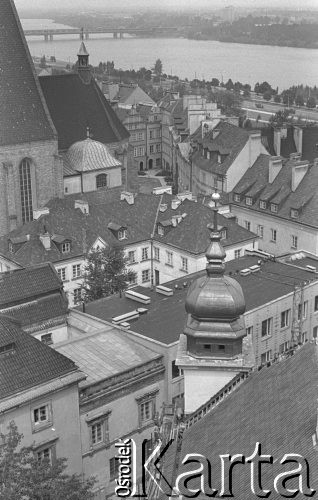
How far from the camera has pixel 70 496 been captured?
56.0ft

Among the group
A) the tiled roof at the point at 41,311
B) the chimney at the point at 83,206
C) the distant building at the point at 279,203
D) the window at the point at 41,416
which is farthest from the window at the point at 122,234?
the window at the point at 41,416

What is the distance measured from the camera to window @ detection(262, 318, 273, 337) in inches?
1276

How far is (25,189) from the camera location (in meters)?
50.2

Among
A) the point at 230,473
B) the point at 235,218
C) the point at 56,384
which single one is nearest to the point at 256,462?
the point at 230,473

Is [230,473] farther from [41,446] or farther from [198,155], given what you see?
[198,155]

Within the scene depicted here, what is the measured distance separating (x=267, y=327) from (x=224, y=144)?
2377 centimetres

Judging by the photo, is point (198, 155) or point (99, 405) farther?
point (198, 155)

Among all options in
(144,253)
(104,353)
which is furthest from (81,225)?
(104,353)

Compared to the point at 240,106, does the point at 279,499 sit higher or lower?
higher

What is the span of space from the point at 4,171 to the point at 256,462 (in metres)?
38.1

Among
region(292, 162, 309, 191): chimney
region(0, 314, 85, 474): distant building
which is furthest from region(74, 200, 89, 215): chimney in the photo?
region(0, 314, 85, 474): distant building

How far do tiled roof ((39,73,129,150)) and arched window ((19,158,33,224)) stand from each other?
6.74 meters

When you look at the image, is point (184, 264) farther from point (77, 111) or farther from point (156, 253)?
point (77, 111)

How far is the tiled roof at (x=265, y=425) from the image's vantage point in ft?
42.7
